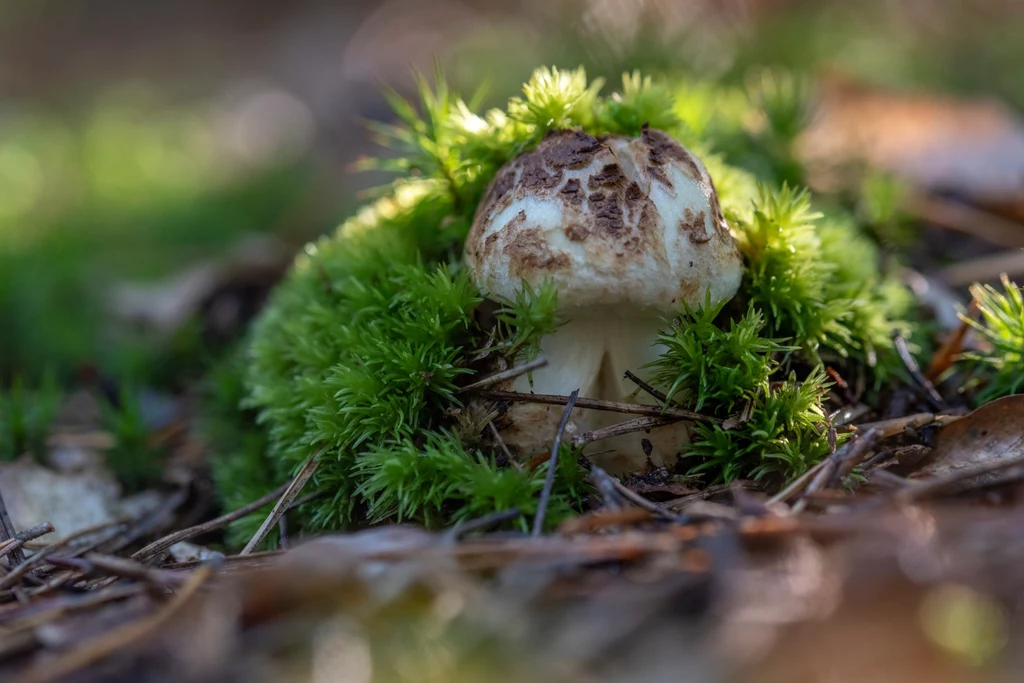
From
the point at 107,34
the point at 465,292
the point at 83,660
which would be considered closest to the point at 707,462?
the point at 465,292

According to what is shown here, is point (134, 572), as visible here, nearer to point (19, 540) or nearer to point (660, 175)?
point (19, 540)

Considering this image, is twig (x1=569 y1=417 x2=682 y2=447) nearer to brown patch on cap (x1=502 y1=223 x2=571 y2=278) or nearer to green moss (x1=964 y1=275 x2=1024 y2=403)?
brown patch on cap (x1=502 y1=223 x2=571 y2=278)

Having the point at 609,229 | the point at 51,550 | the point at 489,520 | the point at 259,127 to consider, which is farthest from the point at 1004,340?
the point at 259,127

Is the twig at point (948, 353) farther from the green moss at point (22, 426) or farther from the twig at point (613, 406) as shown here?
the green moss at point (22, 426)

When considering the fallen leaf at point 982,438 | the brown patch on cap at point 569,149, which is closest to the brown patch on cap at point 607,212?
the brown patch on cap at point 569,149

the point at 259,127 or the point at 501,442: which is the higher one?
the point at 259,127

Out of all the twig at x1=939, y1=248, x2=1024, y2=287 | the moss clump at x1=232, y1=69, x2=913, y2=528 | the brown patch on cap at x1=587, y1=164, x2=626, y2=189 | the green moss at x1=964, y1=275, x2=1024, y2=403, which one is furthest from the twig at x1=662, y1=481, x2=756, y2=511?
the twig at x1=939, y1=248, x2=1024, y2=287

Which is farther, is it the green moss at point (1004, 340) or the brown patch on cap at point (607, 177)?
the green moss at point (1004, 340)
